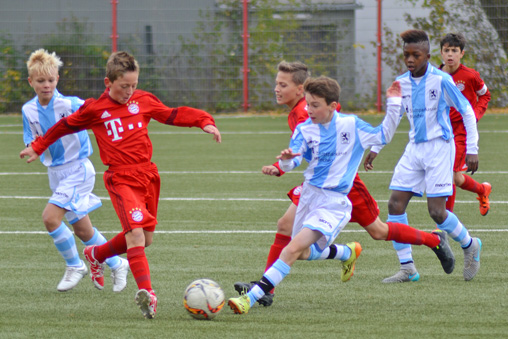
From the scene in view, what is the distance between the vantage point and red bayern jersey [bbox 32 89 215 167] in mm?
5562

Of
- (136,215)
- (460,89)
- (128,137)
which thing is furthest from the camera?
(460,89)

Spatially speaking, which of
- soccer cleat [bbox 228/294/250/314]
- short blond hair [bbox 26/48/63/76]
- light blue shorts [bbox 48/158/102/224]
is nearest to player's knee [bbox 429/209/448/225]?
soccer cleat [bbox 228/294/250/314]

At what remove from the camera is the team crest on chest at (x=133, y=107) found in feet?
18.5

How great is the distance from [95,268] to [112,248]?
32 centimetres

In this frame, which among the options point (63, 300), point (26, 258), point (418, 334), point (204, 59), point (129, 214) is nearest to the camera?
point (418, 334)

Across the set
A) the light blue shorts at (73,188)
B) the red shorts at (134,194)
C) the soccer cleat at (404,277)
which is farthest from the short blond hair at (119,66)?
the soccer cleat at (404,277)

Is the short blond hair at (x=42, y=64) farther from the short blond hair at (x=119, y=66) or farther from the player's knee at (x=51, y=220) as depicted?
the player's knee at (x=51, y=220)

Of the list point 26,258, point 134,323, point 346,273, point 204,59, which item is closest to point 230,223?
point 26,258

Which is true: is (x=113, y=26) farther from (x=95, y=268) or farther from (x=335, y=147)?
(x=335, y=147)

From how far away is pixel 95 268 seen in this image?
6074 mm

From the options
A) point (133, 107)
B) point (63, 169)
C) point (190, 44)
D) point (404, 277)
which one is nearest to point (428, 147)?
point (404, 277)

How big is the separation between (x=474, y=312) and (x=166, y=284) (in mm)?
2262

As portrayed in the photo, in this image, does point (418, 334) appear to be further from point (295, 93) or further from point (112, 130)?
point (112, 130)

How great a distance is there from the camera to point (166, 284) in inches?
244
